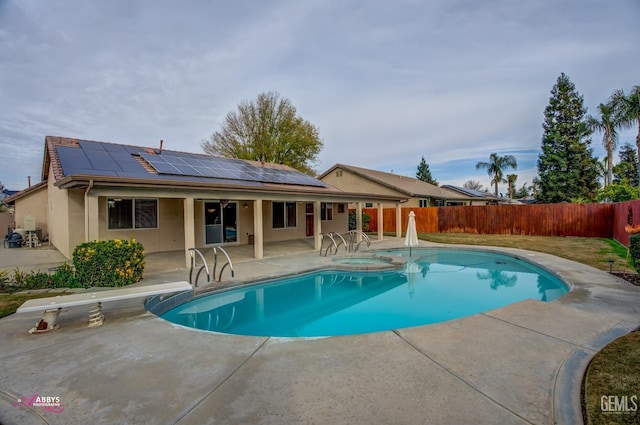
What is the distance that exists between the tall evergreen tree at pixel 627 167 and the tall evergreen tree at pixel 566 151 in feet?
29.8

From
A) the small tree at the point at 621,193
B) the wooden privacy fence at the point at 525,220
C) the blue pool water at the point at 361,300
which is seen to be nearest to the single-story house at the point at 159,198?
the blue pool water at the point at 361,300

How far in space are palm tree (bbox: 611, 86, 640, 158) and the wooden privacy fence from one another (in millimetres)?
5399

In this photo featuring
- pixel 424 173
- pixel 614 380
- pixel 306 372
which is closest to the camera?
pixel 614 380

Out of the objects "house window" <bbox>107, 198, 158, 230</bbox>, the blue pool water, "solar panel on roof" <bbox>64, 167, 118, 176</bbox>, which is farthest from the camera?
"house window" <bbox>107, 198, 158, 230</bbox>

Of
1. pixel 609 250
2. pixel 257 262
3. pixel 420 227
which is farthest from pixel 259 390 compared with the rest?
pixel 420 227

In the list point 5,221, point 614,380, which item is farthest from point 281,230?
point 5,221

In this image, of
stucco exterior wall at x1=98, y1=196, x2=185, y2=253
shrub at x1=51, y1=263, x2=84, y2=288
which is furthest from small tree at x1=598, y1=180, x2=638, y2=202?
shrub at x1=51, y1=263, x2=84, y2=288

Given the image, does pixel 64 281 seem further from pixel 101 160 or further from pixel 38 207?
pixel 38 207

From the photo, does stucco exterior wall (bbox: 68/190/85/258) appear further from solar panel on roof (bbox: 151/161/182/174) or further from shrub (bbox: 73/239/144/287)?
shrub (bbox: 73/239/144/287)

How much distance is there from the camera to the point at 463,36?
11773 millimetres

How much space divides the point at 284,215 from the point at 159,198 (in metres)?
7.11

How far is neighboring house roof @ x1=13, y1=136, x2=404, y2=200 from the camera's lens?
8.67 m

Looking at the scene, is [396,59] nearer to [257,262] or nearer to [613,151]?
[257,262]

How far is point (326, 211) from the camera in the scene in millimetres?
20484
